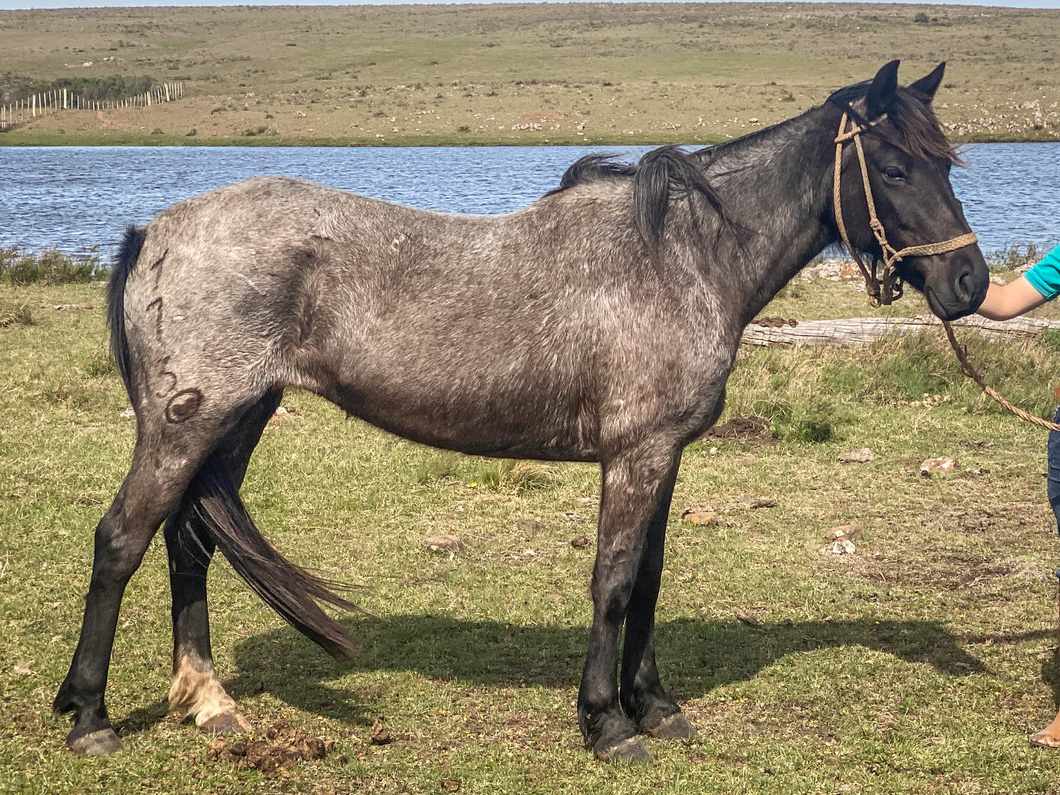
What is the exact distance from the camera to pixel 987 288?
423cm

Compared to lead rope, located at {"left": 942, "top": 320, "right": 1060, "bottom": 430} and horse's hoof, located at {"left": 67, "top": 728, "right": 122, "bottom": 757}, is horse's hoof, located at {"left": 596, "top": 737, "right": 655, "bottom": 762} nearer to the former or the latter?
horse's hoof, located at {"left": 67, "top": 728, "right": 122, "bottom": 757}

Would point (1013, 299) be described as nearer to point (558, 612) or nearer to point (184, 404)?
point (558, 612)

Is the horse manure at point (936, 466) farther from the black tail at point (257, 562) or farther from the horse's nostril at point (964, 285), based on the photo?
the black tail at point (257, 562)

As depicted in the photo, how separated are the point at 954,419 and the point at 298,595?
23.0 feet

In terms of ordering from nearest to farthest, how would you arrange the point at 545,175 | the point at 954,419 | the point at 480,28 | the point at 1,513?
1. the point at 1,513
2. the point at 954,419
3. the point at 545,175
4. the point at 480,28

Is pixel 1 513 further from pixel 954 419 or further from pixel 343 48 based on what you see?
pixel 343 48

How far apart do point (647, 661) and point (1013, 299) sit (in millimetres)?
2125

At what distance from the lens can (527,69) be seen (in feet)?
231

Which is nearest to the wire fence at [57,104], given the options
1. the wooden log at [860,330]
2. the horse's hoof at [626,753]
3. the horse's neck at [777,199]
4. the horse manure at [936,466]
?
the wooden log at [860,330]

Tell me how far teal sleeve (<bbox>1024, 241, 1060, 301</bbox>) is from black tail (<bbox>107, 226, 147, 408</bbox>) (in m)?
3.53

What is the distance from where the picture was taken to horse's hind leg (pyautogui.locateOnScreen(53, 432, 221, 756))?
4102mm

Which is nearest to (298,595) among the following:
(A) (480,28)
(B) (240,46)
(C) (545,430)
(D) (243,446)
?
(D) (243,446)

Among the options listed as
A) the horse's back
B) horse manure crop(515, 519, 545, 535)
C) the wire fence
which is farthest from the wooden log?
the wire fence

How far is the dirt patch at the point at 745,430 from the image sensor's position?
8984mm
